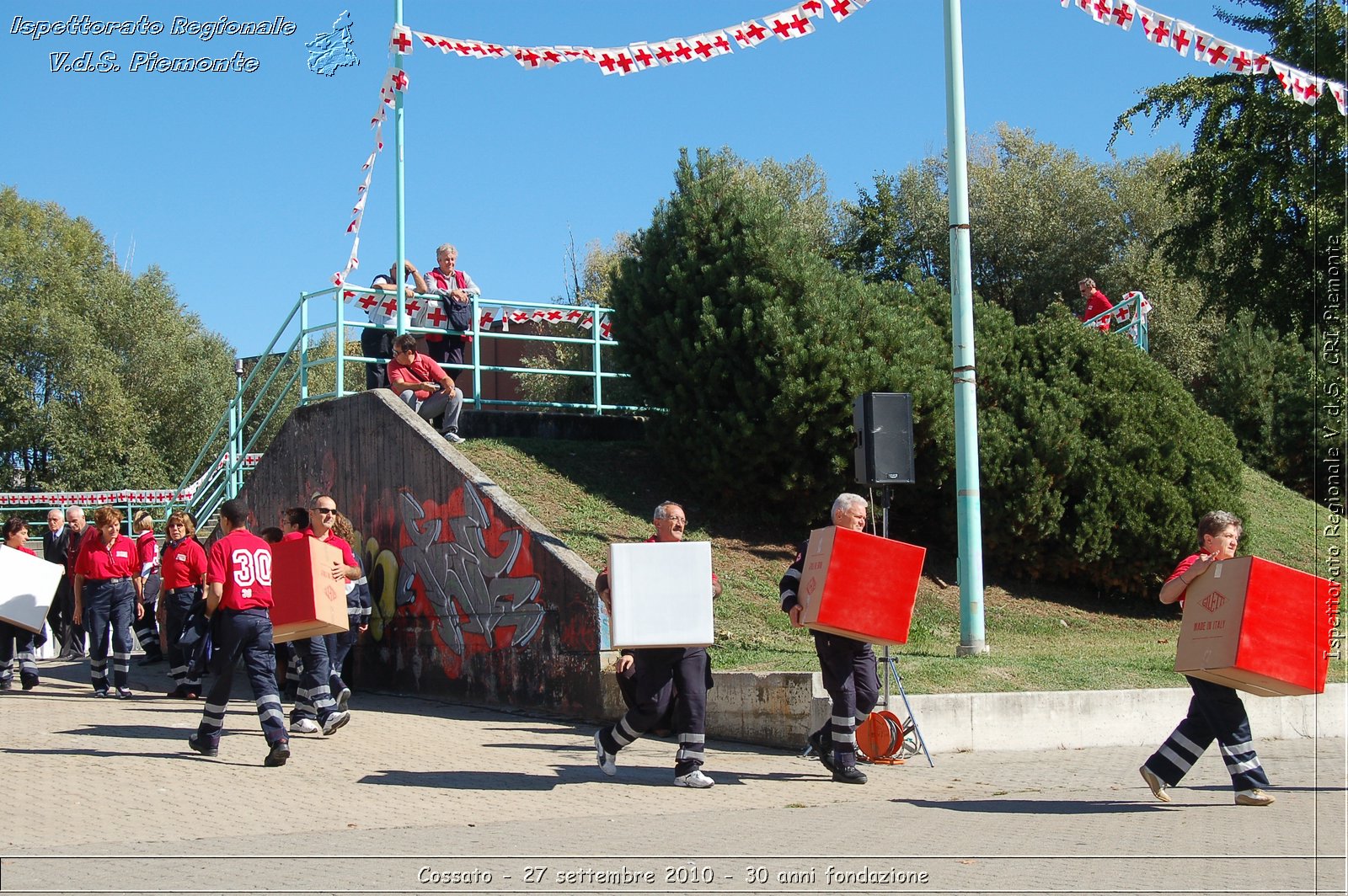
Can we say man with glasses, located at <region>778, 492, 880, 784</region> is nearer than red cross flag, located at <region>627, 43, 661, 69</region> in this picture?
Yes

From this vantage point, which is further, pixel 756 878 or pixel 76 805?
pixel 76 805

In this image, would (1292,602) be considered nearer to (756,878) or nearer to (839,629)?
(839,629)

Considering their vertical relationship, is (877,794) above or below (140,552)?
below

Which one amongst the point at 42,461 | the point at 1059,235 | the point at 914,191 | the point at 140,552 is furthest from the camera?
the point at 42,461

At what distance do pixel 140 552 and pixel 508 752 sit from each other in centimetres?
705

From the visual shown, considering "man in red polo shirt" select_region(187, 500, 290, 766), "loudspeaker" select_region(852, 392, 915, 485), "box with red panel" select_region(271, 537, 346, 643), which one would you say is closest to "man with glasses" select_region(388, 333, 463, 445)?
"box with red panel" select_region(271, 537, 346, 643)

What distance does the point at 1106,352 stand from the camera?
1656 cm

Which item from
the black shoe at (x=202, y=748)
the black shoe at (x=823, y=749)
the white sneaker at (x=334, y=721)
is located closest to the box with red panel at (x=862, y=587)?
the black shoe at (x=823, y=749)

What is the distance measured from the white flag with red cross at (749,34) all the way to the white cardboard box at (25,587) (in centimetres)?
826

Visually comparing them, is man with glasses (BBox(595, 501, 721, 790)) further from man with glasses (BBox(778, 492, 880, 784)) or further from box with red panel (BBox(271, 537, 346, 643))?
box with red panel (BBox(271, 537, 346, 643))

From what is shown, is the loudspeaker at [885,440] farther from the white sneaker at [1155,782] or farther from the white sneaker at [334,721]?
the white sneaker at [334,721]

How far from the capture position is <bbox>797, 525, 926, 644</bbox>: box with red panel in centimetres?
805

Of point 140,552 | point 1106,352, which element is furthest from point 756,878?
point 1106,352

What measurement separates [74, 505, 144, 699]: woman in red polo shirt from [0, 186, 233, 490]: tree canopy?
28.7 meters
